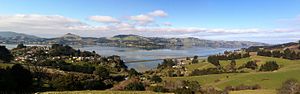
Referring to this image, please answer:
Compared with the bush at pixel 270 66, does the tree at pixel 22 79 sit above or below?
above

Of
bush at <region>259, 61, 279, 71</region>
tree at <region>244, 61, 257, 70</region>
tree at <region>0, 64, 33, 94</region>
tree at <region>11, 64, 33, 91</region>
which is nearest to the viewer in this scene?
tree at <region>0, 64, 33, 94</region>

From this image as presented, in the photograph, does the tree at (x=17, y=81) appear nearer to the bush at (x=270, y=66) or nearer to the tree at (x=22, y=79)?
the tree at (x=22, y=79)

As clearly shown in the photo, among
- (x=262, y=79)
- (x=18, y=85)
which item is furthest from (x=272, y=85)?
(x=18, y=85)

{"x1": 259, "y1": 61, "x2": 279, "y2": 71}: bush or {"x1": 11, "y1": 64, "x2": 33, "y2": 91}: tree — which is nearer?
{"x1": 11, "y1": 64, "x2": 33, "y2": 91}: tree

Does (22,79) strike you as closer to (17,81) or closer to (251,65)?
(17,81)

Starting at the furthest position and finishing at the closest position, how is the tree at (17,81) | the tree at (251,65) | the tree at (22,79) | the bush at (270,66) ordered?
the tree at (251,65) < the bush at (270,66) < the tree at (22,79) < the tree at (17,81)

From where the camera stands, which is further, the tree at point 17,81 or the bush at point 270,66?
the bush at point 270,66

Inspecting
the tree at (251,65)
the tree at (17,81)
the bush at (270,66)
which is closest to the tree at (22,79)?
the tree at (17,81)

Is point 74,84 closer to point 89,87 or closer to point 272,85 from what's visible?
point 89,87

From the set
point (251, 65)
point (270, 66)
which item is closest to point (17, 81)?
point (270, 66)

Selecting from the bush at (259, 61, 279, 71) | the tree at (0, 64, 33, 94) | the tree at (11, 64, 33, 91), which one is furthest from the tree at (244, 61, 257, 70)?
the tree at (0, 64, 33, 94)

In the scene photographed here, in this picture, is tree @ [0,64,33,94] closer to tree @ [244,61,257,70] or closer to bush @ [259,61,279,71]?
bush @ [259,61,279,71]

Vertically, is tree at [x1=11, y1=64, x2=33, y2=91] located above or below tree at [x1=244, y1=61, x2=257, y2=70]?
above
